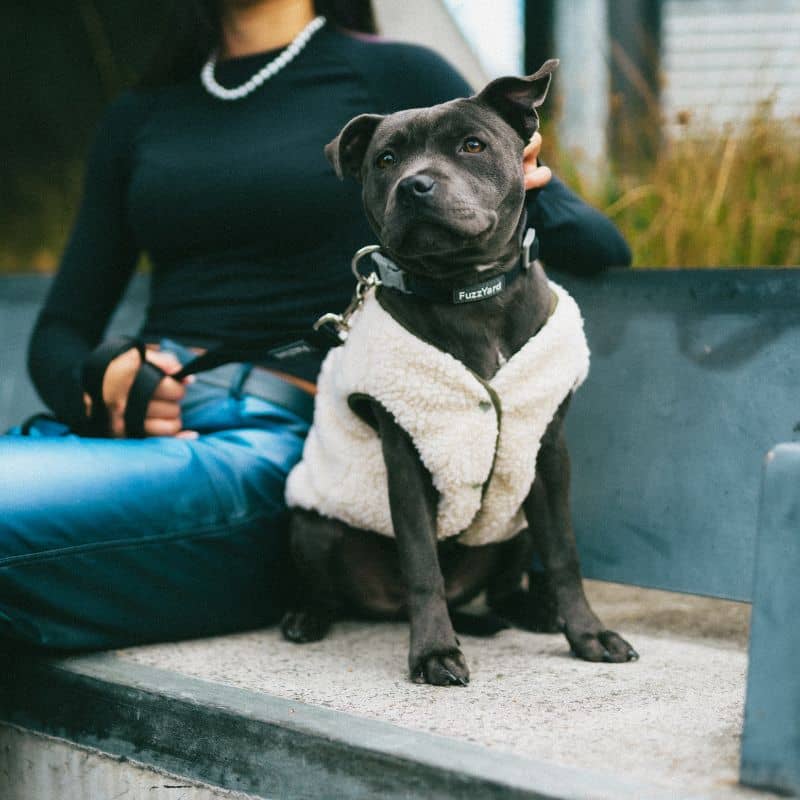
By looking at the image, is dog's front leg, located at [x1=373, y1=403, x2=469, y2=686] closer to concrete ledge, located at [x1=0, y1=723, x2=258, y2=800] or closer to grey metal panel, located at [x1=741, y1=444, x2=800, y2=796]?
concrete ledge, located at [x1=0, y1=723, x2=258, y2=800]

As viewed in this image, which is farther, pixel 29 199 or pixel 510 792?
pixel 29 199

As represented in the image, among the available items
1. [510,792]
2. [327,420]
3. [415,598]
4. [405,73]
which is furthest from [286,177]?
[510,792]

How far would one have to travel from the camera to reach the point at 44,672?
74.0 inches

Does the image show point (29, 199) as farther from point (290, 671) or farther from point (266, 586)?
point (290, 671)

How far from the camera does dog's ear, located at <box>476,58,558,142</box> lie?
5.63ft

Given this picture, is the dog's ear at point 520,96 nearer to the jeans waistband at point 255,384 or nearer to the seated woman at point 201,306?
the seated woman at point 201,306

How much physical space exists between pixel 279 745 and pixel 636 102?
295 centimetres

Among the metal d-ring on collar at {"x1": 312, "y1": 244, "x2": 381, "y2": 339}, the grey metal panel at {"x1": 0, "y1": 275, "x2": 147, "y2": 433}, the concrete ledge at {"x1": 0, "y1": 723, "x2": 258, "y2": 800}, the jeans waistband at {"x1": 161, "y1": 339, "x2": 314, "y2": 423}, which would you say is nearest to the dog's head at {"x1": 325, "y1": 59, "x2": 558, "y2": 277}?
the metal d-ring on collar at {"x1": 312, "y1": 244, "x2": 381, "y2": 339}


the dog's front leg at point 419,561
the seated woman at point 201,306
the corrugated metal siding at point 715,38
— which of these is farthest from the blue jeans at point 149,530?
the corrugated metal siding at point 715,38

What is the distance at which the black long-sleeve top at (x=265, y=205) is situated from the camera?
87.4 inches

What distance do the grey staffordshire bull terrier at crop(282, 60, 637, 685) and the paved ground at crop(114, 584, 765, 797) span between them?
8cm

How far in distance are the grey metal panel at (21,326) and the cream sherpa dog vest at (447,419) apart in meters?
1.50

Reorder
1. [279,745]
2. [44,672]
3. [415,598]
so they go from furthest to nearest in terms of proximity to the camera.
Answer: [44,672] → [415,598] → [279,745]

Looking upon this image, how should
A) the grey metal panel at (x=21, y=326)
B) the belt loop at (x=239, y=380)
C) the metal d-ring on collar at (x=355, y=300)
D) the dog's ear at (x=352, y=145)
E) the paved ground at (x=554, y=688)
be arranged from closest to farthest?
the paved ground at (x=554, y=688) < the dog's ear at (x=352, y=145) < the metal d-ring on collar at (x=355, y=300) < the belt loop at (x=239, y=380) < the grey metal panel at (x=21, y=326)
